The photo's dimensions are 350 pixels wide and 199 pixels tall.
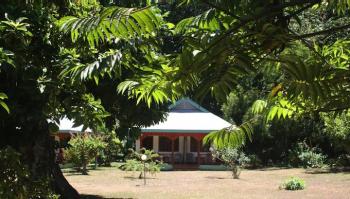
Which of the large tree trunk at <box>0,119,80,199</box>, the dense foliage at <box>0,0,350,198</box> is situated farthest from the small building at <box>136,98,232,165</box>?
the dense foliage at <box>0,0,350,198</box>

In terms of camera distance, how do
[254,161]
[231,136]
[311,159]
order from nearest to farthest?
[231,136] → [311,159] → [254,161]

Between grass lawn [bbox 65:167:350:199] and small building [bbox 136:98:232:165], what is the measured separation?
21.7ft

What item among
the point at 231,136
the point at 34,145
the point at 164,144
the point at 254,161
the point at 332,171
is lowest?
the point at 332,171

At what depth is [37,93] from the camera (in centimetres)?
692

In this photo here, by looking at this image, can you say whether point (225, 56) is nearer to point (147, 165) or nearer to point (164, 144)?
point (147, 165)

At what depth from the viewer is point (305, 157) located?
31.7m

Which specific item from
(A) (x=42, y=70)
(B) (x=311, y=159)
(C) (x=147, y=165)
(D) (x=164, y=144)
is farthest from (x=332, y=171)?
(A) (x=42, y=70)

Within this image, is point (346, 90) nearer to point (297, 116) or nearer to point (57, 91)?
point (297, 116)

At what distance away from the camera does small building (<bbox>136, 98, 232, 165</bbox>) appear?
109 ft

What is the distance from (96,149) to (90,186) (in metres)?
7.17

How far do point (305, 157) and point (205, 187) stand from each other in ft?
42.0

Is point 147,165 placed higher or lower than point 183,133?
lower

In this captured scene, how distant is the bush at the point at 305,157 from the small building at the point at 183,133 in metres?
4.63

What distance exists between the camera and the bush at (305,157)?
103ft
